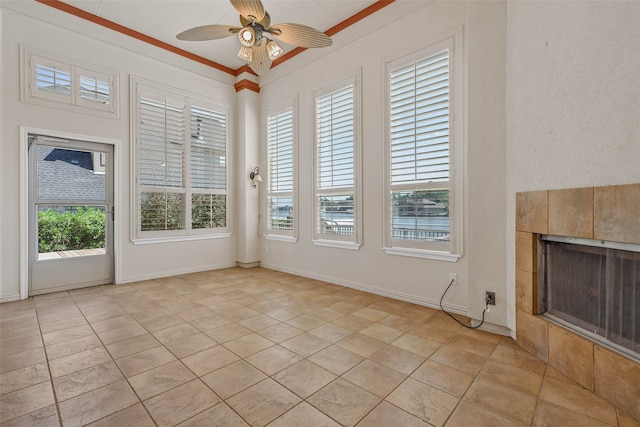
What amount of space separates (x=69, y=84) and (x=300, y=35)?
3296mm

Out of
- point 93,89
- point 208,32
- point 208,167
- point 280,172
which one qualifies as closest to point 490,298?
point 208,32

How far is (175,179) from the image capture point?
15.6 feet

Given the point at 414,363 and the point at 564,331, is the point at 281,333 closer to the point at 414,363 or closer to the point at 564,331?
the point at 414,363

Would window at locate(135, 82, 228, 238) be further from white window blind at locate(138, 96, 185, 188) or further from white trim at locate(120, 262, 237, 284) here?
white trim at locate(120, 262, 237, 284)

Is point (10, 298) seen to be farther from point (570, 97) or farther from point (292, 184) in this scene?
point (570, 97)

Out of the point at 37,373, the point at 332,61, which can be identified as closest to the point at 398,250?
the point at 332,61

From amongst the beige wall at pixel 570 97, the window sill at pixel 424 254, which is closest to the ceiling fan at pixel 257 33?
the beige wall at pixel 570 97

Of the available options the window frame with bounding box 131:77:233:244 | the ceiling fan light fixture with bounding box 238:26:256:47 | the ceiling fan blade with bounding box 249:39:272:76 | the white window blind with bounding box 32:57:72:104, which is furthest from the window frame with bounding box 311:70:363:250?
the white window blind with bounding box 32:57:72:104

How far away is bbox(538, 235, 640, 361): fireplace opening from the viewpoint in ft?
5.20

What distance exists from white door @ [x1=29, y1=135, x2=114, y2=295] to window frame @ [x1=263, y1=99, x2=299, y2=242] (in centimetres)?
235

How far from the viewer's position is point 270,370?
6.42 feet

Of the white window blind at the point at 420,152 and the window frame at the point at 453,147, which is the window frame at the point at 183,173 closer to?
the white window blind at the point at 420,152

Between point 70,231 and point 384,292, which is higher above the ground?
point 70,231

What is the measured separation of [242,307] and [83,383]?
5.11 ft
